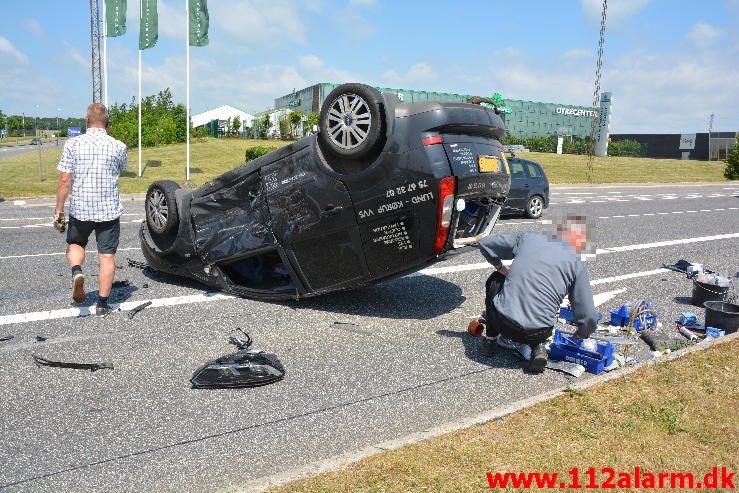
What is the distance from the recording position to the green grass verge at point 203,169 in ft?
76.3

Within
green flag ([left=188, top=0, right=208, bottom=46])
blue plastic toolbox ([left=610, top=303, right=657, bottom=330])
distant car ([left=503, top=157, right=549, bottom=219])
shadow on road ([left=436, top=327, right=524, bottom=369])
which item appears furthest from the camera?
green flag ([left=188, top=0, right=208, bottom=46])

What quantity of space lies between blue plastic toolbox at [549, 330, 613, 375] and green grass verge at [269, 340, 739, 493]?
1.34 feet

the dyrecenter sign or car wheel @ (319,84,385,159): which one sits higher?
the dyrecenter sign

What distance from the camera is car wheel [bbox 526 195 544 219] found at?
15.1m

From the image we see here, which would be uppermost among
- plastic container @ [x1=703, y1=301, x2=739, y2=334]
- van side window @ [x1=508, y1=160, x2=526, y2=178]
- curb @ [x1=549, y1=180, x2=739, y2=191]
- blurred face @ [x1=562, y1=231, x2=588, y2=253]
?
van side window @ [x1=508, y1=160, x2=526, y2=178]

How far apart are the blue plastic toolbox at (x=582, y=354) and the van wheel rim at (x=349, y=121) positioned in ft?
7.79

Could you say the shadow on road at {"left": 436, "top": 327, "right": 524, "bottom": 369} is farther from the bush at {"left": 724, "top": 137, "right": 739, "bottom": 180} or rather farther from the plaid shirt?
the bush at {"left": 724, "top": 137, "right": 739, "bottom": 180}

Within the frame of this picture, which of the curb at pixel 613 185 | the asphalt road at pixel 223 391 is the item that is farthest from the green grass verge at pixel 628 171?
the asphalt road at pixel 223 391

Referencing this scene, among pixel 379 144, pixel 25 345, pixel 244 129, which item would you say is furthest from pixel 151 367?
pixel 244 129

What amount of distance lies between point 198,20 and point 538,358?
22.4m

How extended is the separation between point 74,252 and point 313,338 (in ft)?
7.88

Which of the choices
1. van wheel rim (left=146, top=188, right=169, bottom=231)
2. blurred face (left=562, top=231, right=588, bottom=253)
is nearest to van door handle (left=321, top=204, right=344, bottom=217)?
blurred face (left=562, top=231, right=588, bottom=253)

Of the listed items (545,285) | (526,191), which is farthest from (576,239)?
(526,191)

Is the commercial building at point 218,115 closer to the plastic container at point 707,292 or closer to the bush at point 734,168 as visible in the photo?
the bush at point 734,168
